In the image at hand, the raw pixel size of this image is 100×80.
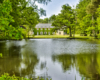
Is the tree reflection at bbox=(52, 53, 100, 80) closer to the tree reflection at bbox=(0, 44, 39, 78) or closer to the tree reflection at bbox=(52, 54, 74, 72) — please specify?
the tree reflection at bbox=(52, 54, 74, 72)

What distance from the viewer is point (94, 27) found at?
4512 centimetres

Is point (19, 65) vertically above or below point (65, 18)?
→ below

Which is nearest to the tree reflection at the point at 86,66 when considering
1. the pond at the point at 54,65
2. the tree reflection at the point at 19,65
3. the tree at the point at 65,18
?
the pond at the point at 54,65

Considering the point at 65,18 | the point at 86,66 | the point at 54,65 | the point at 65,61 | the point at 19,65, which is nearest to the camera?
the point at 86,66

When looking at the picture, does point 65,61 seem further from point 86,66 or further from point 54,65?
point 86,66

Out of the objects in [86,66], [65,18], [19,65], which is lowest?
[86,66]

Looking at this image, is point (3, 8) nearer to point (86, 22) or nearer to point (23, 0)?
point (23, 0)

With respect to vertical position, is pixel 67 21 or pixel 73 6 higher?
pixel 73 6

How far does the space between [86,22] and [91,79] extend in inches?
1748

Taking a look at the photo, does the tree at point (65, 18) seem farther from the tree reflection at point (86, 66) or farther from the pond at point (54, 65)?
the tree reflection at point (86, 66)

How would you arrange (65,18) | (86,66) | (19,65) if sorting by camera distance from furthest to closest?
(65,18) → (19,65) → (86,66)

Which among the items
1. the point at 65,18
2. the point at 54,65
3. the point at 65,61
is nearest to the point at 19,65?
the point at 54,65

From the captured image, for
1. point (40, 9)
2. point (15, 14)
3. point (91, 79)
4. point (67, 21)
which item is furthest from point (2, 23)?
point (67, 21)

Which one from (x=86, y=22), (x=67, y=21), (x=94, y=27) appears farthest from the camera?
(x=67, y=21)
